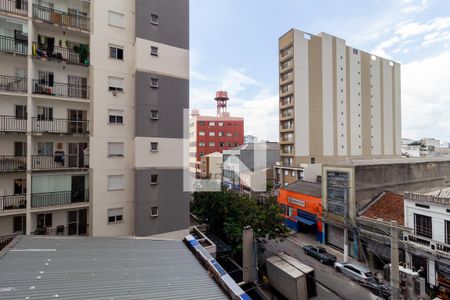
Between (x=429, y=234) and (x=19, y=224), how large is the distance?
24.5 metres

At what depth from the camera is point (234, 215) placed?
61.7 feet

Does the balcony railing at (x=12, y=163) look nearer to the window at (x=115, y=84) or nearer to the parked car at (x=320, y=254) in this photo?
the window at (x=115, y=84)

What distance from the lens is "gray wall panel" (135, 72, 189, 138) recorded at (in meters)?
13.9

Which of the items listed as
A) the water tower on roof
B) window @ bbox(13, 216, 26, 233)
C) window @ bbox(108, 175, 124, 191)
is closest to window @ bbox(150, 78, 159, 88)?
window @ bbox(108, 175, 124, 191)

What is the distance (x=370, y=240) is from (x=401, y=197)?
5428 mm

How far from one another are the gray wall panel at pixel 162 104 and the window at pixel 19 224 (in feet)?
24.2

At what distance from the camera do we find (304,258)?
793 inches

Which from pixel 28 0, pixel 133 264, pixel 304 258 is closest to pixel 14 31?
pixel 28 0

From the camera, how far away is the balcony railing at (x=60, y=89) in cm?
1254

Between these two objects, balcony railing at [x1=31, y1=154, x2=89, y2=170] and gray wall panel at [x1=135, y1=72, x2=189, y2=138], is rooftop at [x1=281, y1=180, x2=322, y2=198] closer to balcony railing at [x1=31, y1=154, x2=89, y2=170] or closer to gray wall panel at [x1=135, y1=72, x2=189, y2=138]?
gray wall panel at [x1=135, y1=72, x2=189, y2=138]

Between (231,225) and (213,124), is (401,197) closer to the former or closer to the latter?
(231,225)

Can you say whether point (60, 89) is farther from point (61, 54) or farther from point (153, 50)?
point (153, 50)

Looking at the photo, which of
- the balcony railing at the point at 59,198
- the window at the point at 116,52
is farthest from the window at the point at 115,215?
the window at the point at 116,52

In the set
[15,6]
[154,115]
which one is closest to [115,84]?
[154,115]
